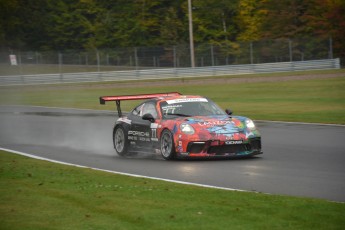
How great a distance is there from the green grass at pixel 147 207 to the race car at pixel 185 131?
3.43 metres

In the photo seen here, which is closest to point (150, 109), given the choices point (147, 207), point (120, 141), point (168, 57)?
point (120, 141)

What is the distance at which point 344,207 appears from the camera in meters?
8.57

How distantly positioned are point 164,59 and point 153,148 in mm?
38838

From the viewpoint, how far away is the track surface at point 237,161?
11.2m

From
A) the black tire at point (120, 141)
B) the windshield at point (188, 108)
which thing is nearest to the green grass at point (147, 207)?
the windshield at point (188, 108)

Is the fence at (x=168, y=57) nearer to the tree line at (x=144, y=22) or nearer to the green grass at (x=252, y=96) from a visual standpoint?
the green grass at (x=252, y=96)

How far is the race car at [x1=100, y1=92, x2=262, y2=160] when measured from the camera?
48.0 ft

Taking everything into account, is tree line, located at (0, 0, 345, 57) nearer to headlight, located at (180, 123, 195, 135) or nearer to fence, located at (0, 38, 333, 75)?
fence, located at (0, 38, 333, 75)

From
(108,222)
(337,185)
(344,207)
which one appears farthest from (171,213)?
(337,185)

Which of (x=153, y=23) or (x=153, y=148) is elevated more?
(x=153, y=23)

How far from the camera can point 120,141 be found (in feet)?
55.6

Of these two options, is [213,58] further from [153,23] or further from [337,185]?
[337,185]

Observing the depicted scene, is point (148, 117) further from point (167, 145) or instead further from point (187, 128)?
point (187, 128)

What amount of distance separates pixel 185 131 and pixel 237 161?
1178 millimetres
